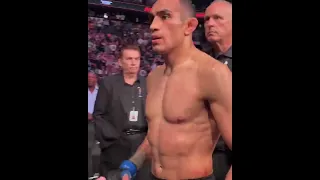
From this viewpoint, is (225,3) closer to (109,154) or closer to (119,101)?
(119,101)

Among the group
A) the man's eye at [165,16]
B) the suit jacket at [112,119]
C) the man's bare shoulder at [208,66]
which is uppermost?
the man's eye at [165,16]

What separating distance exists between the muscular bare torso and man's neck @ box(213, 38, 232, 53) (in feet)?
0.26

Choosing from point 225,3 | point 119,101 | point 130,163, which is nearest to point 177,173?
point 130,163

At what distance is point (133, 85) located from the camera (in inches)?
51.4

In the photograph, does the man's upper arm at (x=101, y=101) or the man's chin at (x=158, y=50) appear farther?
the man's upper arm at (x=101, y=101)

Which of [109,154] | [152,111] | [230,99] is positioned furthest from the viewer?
[109,154]

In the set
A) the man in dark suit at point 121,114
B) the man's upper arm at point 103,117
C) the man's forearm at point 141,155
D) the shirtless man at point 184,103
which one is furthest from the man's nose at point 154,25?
the man's forearm at point 141,155

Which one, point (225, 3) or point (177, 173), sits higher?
point (225, 3)

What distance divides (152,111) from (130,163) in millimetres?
195

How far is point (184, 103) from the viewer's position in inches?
45.0

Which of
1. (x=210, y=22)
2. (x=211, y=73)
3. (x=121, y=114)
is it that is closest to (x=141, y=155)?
(x=121, y=114)

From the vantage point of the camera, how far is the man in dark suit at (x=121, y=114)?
50.9 inches

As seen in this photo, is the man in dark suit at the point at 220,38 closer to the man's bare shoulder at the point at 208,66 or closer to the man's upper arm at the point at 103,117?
the man's bare shoulder at the point at 208,66

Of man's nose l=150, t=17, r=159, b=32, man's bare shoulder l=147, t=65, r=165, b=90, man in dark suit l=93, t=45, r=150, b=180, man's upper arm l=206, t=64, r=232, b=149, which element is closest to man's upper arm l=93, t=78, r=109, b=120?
man in dark suit l=93, t=45, r=150, b=180
